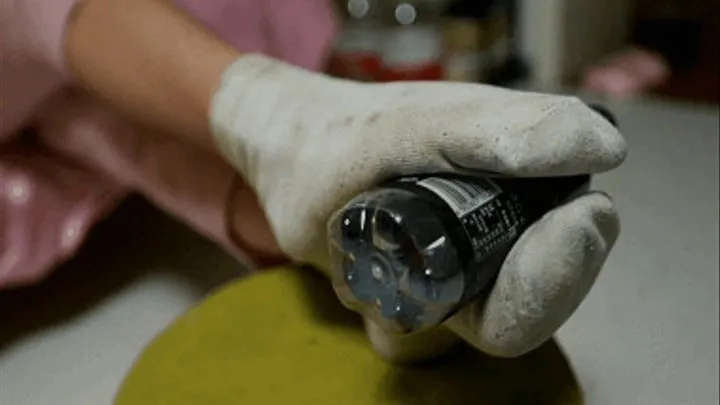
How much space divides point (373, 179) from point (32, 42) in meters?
0.23

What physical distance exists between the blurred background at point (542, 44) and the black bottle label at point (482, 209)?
0.72 meters

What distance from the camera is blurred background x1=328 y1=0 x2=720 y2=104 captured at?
119 cm

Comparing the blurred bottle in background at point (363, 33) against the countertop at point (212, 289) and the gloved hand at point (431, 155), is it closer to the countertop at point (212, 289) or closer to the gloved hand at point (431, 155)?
the countertop at point (212, 289)

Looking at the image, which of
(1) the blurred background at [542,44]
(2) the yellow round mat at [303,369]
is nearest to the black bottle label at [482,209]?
(2) the yellow round mat at [303,369]

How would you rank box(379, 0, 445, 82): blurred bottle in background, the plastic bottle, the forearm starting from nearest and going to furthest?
the plastic bottle, the forearm, box(379, 0, 445, 82): blurred bottle in background

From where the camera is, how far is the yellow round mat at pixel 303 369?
0.49 m

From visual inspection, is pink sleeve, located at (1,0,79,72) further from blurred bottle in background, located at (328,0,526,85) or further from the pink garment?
blurred bottle in background, located at (328,0,526,85)

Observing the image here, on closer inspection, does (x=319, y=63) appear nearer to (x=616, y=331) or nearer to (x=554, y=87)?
(x=616, y=331)

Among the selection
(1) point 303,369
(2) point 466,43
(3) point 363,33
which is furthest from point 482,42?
(1) point 303,369

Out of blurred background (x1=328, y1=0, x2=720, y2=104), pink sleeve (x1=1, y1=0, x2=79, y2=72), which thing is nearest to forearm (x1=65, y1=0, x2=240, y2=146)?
pink sleeve (x1=1, y1=0, x2=79, y2=72)

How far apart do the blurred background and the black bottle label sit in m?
0.72

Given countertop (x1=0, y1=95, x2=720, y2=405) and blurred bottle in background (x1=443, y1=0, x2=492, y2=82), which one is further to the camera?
blurred bottle in background (x1=443, y1=0, x2=492, y2=82)

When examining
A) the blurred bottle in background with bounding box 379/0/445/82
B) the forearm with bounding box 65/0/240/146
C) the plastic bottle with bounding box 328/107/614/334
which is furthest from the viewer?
the blurred bottle in background with bounding box 379/0/445/82

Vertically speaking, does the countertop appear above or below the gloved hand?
below
